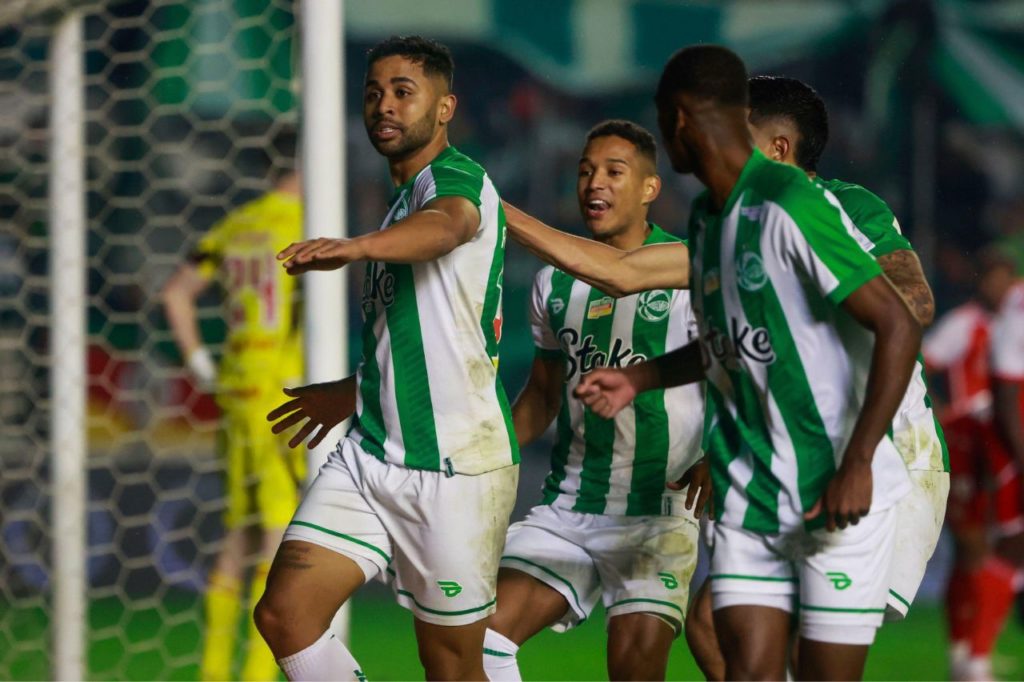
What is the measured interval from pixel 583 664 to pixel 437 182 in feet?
12.2

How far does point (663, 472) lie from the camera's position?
13.8 ft

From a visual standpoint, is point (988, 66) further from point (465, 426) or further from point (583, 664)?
point (465, 426)

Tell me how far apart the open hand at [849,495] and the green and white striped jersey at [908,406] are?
81 centimetres

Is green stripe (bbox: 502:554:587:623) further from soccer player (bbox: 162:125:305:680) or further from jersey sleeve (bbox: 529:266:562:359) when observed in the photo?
soccer player (bbox: 162:125:305:680)

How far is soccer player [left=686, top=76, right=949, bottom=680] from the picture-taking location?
354 cm

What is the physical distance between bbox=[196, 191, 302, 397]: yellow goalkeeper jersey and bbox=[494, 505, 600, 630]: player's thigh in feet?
6.89

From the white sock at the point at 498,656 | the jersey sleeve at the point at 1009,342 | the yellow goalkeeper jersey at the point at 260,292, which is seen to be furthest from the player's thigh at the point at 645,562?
the jersey sleeve at the point at 1009,342

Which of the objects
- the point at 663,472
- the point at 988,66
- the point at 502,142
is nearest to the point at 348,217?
the point at 502,142

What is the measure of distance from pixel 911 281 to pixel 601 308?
105 cm

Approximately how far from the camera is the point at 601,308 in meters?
4.24

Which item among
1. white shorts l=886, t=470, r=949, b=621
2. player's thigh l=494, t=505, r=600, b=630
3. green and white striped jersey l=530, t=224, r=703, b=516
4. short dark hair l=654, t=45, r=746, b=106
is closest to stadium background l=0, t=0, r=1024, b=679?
player's thigh l=494, t=505, r=600, b=630

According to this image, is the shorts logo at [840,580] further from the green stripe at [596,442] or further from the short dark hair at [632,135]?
the short dark hair at [632,135]

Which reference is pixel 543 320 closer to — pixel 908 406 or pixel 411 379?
pixel 411 379

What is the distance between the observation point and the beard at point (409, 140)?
366 centimetres
